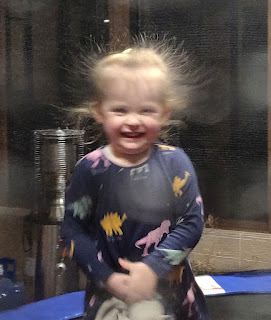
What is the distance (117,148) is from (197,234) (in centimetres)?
12

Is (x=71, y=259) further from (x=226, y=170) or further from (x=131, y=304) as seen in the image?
(x=226, y=170)

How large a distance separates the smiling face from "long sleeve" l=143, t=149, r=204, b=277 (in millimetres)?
41

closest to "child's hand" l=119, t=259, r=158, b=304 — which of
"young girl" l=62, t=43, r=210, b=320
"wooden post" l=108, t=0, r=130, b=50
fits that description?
→ "young girl" l=62, t=43, r=210, b=320

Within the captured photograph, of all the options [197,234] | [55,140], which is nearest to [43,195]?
[55,140]

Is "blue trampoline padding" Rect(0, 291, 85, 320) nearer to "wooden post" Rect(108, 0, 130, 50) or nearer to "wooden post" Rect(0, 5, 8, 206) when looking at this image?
"wooden post" Rect(0, 5, 8, 206)

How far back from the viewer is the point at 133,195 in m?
0.51

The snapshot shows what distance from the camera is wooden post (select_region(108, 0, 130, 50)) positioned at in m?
0.52

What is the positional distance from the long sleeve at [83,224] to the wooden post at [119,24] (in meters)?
0.13

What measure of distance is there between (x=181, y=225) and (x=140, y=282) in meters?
0.07

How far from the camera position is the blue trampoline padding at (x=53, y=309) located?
0.57 meters

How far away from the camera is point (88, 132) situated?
0.54 meters

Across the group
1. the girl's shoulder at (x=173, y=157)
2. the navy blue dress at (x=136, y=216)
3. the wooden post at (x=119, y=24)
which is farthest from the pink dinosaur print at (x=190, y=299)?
the wooden post at (x=119, y=24)

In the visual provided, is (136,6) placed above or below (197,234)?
above

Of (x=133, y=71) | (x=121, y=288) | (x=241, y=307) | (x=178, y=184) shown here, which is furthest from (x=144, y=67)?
(x=241, y=307)
